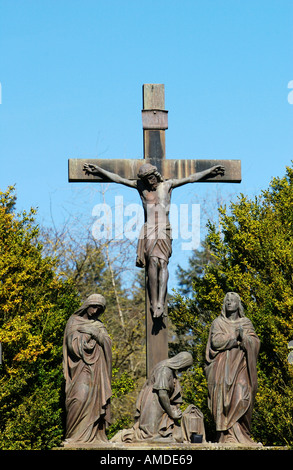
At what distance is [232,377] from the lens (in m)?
12.3

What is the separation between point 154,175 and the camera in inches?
513

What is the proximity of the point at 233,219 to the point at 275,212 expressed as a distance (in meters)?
1.06

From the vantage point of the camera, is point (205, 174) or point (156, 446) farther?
point (205, 174)

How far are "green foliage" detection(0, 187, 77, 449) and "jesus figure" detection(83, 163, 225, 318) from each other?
7159 mm

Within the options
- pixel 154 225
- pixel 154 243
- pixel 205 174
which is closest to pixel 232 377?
pixel 154 243

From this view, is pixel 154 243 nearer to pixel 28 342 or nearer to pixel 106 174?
pixel 106 174

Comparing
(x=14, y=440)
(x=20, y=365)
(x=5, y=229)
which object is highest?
→ (x=5, y=229)

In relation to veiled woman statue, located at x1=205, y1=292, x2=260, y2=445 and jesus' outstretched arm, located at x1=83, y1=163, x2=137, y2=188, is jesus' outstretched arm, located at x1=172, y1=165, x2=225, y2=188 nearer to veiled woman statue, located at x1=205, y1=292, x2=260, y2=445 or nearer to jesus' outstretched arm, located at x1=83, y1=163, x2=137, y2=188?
jesus' outstretched arm, located at x1=83, y1=163, x2=137, y2=188

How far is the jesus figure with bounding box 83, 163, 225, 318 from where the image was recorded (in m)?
12.6

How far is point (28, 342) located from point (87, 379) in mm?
8273
